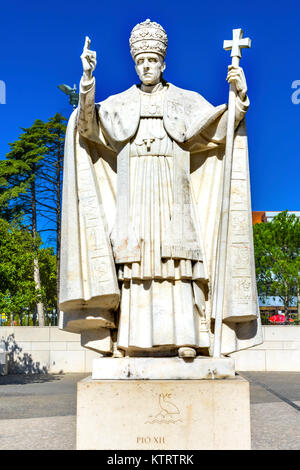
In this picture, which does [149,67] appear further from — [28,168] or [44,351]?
[28,168]

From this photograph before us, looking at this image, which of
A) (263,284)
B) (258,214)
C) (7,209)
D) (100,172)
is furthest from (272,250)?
(258,214)

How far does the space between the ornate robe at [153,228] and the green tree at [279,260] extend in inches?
1441

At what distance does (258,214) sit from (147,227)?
275ft

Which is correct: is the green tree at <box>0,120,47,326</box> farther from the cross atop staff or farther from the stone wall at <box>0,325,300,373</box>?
the cross atop staff

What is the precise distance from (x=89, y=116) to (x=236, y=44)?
6.39 ft

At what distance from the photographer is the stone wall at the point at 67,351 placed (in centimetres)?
2830

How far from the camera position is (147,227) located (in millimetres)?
7039

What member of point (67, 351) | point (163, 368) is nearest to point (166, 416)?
point (163, 368)

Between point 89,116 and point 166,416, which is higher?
point 89,116

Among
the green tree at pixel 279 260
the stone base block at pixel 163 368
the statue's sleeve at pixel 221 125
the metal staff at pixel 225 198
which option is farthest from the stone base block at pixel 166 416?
the green tree at pixel 279 260

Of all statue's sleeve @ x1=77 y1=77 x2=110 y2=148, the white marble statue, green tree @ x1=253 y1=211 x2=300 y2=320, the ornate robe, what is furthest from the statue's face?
green tree @ x1=253 y1=211 x2=300 y2=320

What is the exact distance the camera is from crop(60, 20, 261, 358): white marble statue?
691 centimetres

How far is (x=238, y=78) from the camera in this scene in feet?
23.4
